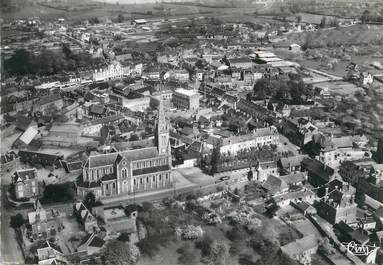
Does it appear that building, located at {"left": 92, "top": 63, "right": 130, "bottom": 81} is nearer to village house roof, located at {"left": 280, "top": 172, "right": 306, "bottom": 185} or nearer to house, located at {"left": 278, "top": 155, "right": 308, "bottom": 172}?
house, located at {"left": 278, "top": 155, "right": 308, "bottom": 172}

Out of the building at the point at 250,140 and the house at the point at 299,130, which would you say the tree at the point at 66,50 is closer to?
the house at the point at 299,130

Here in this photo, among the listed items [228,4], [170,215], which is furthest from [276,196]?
[228,4]

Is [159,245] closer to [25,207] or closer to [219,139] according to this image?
[25,207]

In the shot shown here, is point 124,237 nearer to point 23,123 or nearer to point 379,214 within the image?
point 379,214

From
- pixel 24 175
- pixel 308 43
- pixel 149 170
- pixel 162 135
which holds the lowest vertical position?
pixel 149 170

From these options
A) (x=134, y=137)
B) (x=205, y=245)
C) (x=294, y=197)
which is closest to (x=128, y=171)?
(x=205, y=245)

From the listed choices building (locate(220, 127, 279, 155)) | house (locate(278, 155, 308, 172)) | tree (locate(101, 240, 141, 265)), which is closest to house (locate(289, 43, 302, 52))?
building (locate(220, 127, 279, 155))

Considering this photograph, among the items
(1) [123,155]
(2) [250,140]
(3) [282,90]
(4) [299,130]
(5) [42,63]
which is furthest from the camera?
(5) [42,63]
